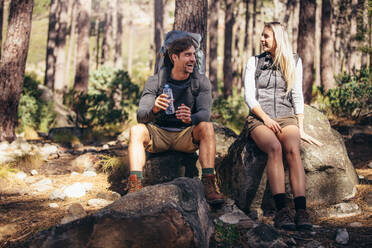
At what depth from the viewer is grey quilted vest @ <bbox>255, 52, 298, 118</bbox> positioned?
169 inches

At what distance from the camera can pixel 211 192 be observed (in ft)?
12.6

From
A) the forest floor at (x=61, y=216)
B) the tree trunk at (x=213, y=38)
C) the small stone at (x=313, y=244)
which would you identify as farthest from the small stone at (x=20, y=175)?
the tree trunk at (x=213, y=38)

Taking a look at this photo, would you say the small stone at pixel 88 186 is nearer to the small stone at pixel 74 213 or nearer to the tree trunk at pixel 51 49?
the small stone at pixel 74 213

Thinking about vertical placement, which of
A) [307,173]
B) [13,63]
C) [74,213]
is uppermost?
[13,63]

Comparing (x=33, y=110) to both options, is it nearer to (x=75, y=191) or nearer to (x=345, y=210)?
(x=75, y=191)

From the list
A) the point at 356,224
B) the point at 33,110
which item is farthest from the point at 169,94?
the point at 33,110

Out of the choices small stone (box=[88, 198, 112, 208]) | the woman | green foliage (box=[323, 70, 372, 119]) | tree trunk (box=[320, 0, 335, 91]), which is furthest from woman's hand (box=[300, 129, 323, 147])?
tree trunk (box=[320, 0, 335, 91])

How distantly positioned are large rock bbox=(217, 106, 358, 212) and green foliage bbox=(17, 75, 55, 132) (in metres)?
7.05

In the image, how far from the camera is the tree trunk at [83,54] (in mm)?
12648

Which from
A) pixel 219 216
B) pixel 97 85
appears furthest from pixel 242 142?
pixel 97 85

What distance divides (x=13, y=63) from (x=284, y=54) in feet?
17.4

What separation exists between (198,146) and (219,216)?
2.81ft

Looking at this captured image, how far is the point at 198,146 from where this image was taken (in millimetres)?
4289

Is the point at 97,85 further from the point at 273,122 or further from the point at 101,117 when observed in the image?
the point at 273,122
